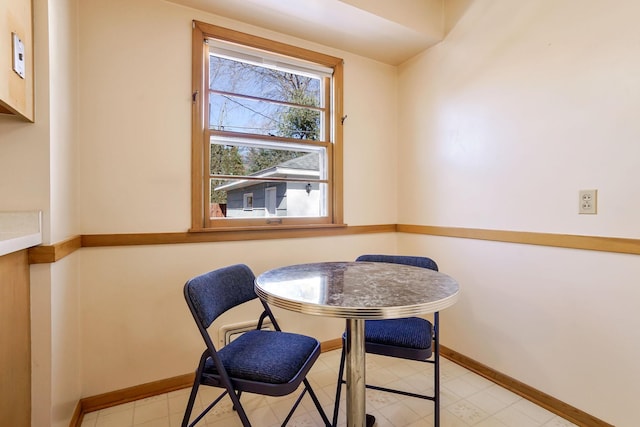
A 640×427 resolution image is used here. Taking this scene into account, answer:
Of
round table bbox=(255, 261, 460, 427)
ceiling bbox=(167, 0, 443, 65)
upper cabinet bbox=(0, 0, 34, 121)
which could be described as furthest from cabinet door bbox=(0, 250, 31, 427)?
ceiling bbox=(167, 0, 443, 65)

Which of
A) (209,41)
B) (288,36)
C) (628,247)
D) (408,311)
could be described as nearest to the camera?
(408,311)

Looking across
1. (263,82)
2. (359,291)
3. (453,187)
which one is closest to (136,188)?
(263,82)

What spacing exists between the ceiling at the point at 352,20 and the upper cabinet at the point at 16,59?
0.95 meters

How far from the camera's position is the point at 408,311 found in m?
0.96

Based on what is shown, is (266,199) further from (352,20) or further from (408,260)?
(352,20)

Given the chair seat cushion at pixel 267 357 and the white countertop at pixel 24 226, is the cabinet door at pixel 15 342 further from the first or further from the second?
the chair seat cushion at pixel 267 357

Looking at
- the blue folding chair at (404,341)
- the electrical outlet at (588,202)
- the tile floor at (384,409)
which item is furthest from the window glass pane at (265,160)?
the electrical outlet at (588,202)

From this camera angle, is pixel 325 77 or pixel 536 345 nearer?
pixel 536 345

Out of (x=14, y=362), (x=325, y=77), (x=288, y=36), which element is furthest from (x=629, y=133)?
(x=14, y=362)

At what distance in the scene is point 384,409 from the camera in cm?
168

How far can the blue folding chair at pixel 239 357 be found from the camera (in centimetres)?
112

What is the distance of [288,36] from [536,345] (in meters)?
2.60

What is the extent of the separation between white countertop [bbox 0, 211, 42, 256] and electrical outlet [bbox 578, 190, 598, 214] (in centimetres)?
243

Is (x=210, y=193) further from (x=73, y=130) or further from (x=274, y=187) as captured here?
(x=73, y=130)
